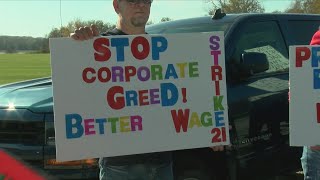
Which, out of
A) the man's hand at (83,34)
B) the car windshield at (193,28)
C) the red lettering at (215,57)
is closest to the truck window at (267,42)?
the car windshield at (193,28)

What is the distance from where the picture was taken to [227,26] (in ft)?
15.4

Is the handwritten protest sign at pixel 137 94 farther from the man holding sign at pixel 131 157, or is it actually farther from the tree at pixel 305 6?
the tree at pixel 305 6

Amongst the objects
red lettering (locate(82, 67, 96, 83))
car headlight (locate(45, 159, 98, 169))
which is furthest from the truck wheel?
red lettering (locate(82, 67, 96, 83))

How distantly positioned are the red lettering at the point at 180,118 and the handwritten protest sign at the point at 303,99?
30.3 inches

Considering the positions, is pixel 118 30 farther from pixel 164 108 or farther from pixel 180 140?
pixel 180 140

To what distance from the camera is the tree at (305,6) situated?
5469 cm

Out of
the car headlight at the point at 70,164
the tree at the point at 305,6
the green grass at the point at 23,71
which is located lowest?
the green grass at the point at 23,71

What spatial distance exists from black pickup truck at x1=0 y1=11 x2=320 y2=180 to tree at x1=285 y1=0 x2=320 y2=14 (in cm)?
4969

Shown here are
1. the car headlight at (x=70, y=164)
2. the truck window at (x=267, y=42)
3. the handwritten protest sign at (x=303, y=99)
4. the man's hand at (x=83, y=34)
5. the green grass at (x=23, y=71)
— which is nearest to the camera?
the man's hand at (x=83, y=34)

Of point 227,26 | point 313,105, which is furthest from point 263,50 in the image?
point 313,105

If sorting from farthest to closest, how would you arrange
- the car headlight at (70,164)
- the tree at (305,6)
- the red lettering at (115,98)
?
the tree at (305,6), the car headlight at (70,164), the red lettering at (115,98)

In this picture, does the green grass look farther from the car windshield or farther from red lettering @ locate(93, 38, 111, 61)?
red lettering @ locate(93, 38, 111, 61)

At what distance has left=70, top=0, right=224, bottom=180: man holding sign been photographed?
110 inches

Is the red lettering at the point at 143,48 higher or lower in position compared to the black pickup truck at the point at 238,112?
higher
